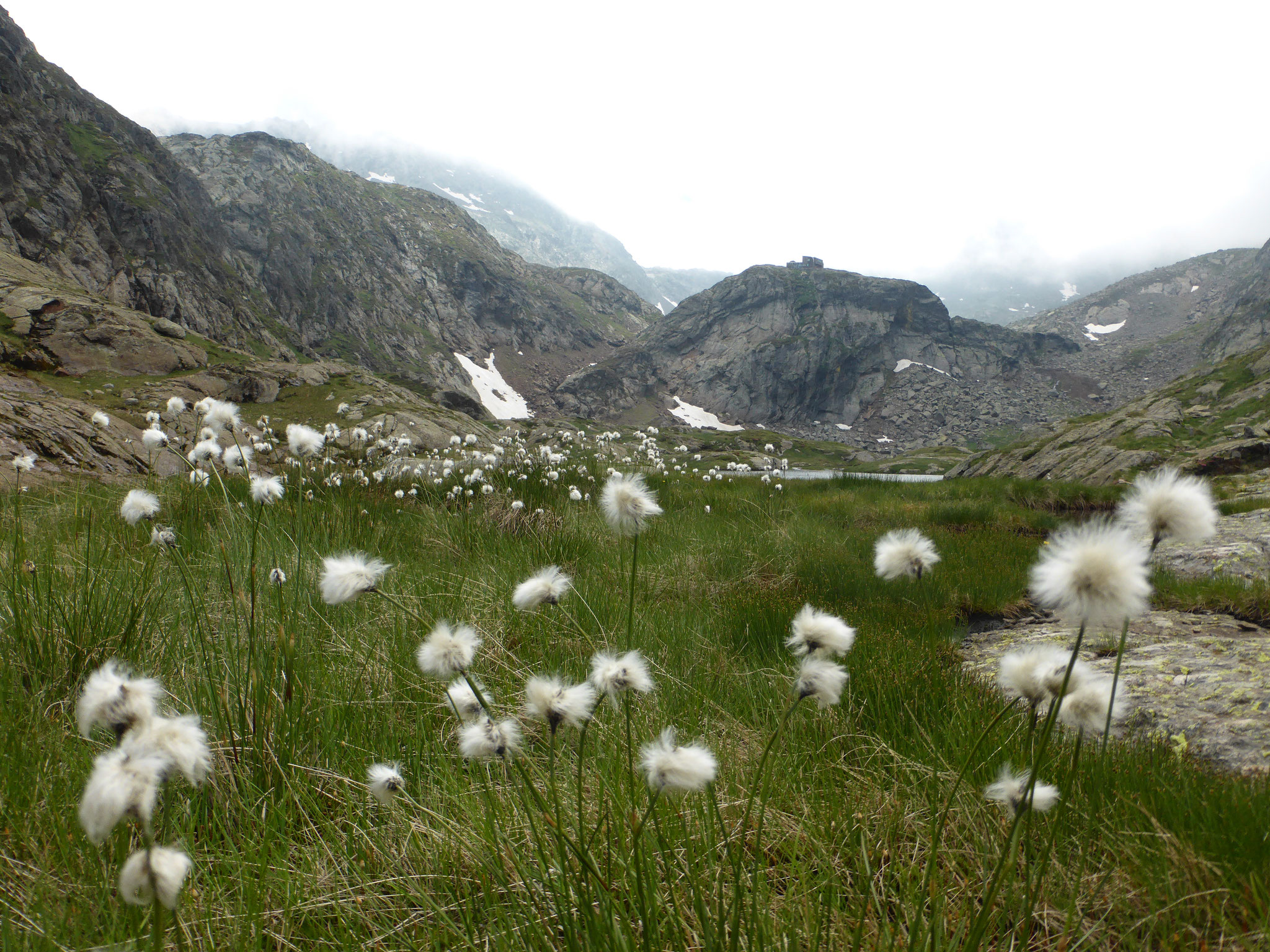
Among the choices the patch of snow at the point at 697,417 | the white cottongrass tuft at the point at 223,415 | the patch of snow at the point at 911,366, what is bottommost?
the patch of snow at the point at 697,417

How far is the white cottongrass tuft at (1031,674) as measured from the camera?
1372mm

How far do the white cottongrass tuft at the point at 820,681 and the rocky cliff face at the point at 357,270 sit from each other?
106 meters

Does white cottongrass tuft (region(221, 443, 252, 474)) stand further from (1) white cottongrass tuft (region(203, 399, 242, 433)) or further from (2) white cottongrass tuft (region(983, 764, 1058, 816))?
(2) white cottongrass tuft (region(983, 764, 1058, 816))

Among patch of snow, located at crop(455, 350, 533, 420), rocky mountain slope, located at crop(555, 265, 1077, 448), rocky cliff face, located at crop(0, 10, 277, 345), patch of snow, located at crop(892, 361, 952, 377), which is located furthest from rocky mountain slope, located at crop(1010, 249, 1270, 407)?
rocky cliff face, located at crop(0, 10, 277, 345)

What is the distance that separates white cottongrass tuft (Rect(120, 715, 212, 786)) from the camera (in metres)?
1.01

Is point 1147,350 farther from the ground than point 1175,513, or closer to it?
farther from the ground

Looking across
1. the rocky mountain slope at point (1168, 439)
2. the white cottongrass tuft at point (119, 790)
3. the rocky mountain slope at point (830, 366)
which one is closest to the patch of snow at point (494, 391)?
the rocky mountain slope at point (830, 366)

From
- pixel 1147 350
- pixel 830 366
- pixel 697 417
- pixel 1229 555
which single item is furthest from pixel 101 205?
pixel 1147 350

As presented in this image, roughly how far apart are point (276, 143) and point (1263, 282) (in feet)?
823

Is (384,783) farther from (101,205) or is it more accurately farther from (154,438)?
(101,205)

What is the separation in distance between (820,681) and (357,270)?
525ft

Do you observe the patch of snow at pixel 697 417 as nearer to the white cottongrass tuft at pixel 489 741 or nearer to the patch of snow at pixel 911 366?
the patch of snow at pixel 911 366

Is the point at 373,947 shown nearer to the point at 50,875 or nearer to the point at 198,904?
the point at 198,904

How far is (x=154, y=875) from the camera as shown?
913 millimetres
